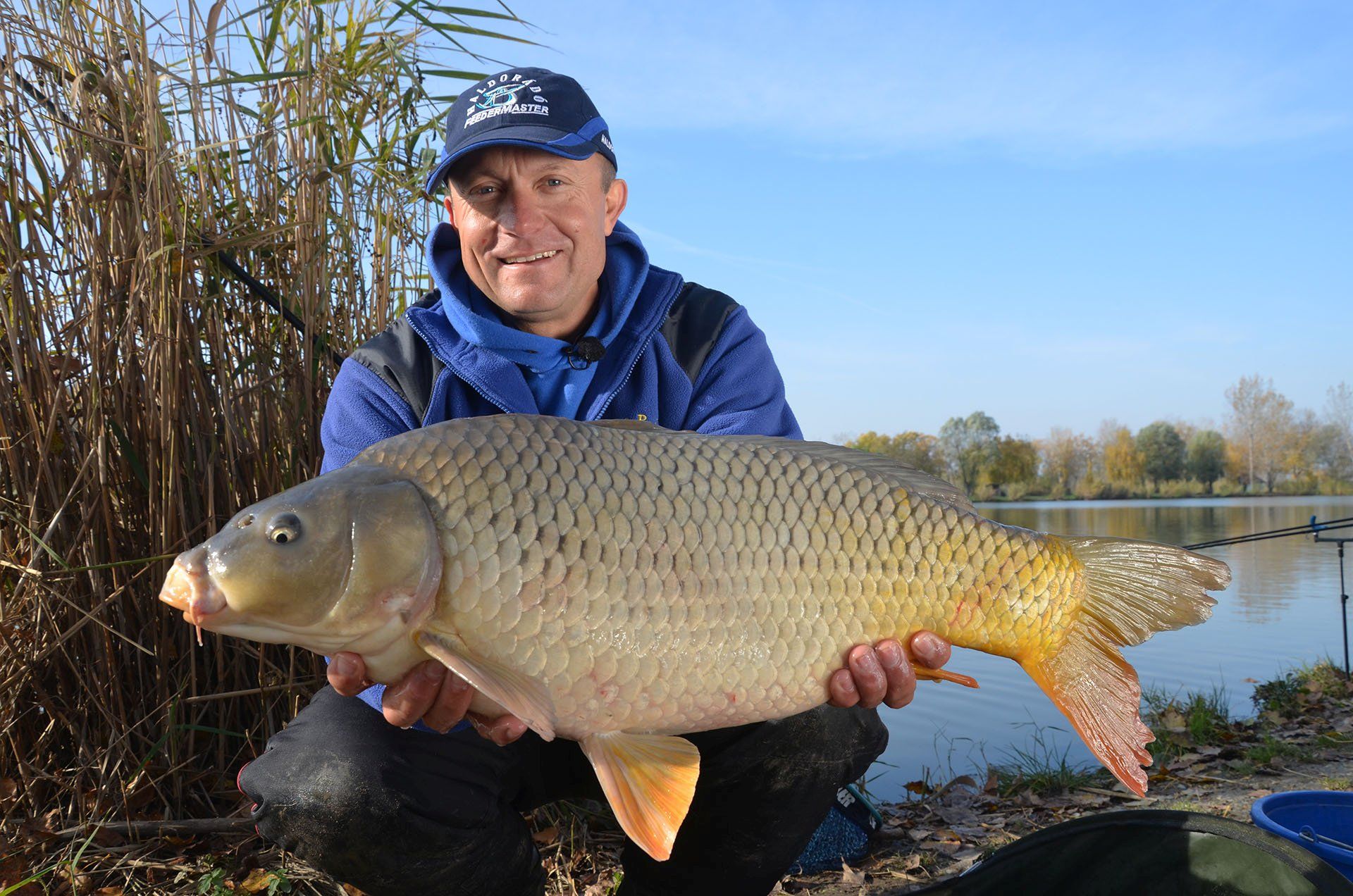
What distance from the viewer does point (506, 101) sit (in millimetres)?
1852

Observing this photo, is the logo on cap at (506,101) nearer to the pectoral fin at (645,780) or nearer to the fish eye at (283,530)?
the fish eye at (283,530)

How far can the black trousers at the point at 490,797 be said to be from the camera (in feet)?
5.00

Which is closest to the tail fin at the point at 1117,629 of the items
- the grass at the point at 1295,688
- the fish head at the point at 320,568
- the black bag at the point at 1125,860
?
the black bag at the point at 1125,860

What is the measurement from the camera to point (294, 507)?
48.1 inches

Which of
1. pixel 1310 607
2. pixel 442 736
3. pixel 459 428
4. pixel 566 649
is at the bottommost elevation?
pixel 1310 607

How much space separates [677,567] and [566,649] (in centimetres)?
18

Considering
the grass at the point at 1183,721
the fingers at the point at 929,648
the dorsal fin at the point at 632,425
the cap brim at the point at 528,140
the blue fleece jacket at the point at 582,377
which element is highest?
the cap brim at the point at 528,140

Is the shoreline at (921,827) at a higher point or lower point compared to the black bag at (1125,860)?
lower

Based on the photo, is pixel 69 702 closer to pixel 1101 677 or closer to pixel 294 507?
pixel 294 507

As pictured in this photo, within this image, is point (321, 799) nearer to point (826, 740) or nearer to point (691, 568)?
point (691, 568)

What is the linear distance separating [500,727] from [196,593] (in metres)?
0.47

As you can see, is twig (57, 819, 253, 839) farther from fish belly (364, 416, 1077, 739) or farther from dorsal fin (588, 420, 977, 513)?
dorsal fin (588, 420, 977, 513)

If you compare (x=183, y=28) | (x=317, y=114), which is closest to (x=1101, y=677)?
(x=317, y=114)

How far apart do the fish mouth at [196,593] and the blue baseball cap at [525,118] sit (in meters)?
0.96
